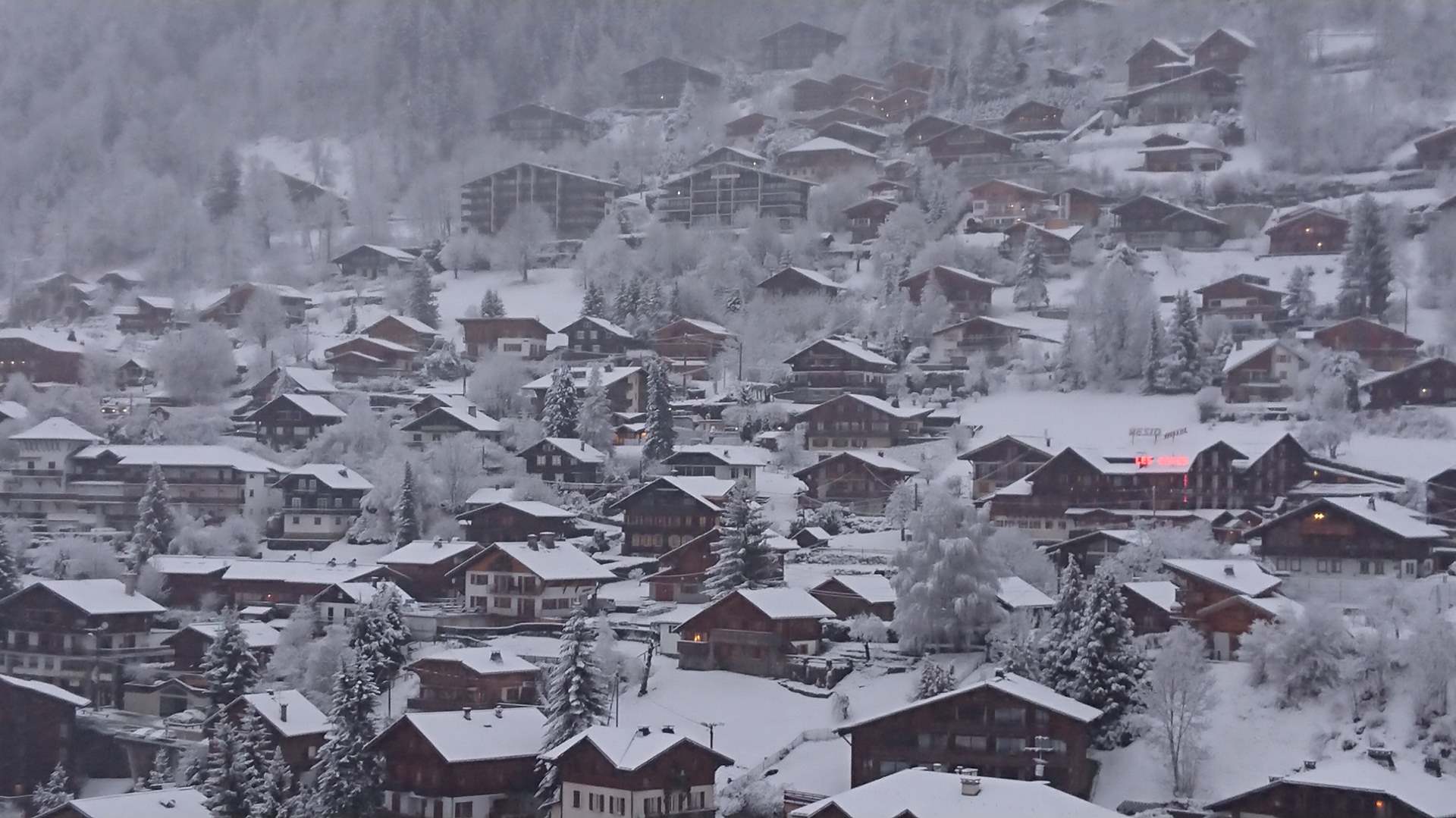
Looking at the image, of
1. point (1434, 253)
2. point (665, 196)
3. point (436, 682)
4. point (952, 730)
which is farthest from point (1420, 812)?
point (665, 196)

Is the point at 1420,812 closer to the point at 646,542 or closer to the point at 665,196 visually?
the point at 646,542

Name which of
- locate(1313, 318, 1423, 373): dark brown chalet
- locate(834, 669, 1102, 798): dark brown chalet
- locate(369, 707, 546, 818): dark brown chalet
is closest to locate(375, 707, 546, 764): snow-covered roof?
locate(369, 707, 546, 818): dark brown chalet

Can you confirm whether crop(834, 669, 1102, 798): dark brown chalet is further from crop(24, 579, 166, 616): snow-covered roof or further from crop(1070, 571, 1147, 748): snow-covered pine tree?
crop(24, 579, 166, 616): snow-covered roof

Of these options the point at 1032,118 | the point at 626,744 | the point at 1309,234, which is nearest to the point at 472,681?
the point at 626,744

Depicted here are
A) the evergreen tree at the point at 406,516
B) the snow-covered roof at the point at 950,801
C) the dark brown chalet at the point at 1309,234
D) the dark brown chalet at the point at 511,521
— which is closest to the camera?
the snow-covered roof at the point at 950,801

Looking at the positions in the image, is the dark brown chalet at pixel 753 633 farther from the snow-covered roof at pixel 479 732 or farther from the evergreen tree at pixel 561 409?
the evergreen tree at pixel 561 409

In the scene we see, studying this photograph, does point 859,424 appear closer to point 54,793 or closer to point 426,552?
point 426,552

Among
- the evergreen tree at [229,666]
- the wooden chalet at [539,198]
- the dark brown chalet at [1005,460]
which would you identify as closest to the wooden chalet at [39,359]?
the wooden chalet at [539,198]
